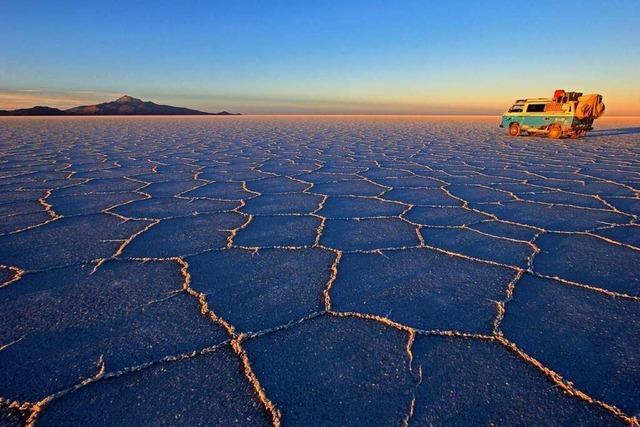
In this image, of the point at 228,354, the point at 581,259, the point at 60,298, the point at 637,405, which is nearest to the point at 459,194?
the point at 581,259

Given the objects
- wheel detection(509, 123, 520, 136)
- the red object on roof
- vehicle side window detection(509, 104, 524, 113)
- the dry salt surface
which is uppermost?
the red object on roof

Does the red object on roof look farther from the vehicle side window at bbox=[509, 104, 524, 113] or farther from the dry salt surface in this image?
the dry salt surface

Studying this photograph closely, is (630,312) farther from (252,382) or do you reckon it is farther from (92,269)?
(92,269)

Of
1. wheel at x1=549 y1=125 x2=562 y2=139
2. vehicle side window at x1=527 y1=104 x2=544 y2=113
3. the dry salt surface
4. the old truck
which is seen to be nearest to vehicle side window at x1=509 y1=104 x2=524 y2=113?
the old truck

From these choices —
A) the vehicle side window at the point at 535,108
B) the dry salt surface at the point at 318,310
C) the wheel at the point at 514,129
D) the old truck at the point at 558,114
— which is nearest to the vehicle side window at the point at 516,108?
the old truck at the point at 558,114

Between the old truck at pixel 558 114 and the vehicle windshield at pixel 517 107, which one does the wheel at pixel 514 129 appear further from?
the vehicle windshield at pixel 517 107

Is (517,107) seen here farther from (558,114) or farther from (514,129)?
(558,114)
